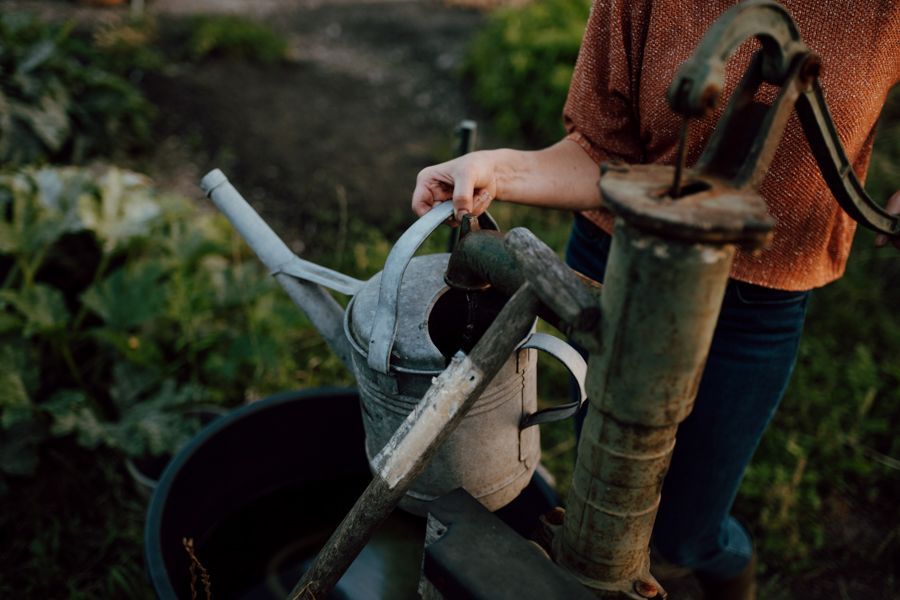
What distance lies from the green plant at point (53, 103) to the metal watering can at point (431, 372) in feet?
8.79

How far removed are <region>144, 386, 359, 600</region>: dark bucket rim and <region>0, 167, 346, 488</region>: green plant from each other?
1.69 ft

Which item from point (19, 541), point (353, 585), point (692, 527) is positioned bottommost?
point (19, 541)

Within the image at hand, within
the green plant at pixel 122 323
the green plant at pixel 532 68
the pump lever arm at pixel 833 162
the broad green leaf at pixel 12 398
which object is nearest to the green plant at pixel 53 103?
the green plant at pixel 122 323

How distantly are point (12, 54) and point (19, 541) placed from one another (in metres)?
2.45

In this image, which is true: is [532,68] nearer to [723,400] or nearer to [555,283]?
[723,400]

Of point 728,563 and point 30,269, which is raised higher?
point 30,269

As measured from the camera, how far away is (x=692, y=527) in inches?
64.6

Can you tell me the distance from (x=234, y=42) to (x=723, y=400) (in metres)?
4.65

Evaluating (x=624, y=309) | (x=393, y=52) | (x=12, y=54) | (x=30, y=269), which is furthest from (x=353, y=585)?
(x=393, y=52)

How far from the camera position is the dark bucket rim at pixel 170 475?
1.19 metres

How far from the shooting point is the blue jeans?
4.55 feet

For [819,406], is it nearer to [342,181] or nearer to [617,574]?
[617,574]

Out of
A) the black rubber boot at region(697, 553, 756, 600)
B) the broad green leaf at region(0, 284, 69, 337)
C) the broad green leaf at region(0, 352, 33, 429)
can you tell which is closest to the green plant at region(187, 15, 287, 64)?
the broad green leaf at region(0, 284, 69, 337)

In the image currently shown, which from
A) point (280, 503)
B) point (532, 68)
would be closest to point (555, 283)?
point (280, 503)
